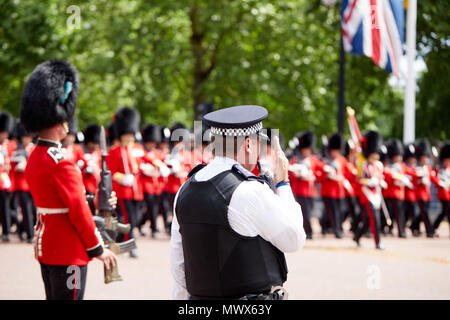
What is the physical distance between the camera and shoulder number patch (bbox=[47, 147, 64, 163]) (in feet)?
13.3

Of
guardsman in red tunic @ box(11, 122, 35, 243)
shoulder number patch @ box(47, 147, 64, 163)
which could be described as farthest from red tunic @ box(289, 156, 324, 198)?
shoulder number patch @ box(47, 147, 64, 163)

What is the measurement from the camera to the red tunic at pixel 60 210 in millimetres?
4000

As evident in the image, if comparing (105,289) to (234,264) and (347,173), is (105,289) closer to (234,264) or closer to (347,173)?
(234,264)

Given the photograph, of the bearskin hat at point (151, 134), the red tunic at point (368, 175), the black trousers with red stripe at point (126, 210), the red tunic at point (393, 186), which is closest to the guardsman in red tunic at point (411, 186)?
the red tunic at point (393, 186)

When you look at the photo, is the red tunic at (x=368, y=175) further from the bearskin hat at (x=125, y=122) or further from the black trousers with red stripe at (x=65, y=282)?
the black trousers with red stripe at (x=65, y=282)

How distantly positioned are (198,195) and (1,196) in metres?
9.27

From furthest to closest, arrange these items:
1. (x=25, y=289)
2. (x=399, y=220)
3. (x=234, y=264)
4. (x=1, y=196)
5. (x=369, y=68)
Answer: (x=369, y=68), (x=399, y=220), (x=1, y=196), (x=25, y=289), (x=234, y=264)

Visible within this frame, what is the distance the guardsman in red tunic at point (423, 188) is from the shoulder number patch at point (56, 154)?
451 inches

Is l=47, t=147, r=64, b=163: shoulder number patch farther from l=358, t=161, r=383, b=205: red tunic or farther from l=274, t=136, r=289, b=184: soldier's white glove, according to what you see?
l=358, t=161, r=383, b=205: red tunic

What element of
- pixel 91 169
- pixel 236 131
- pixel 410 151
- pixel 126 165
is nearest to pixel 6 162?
pixel 91 169

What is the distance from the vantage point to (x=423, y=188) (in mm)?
14930

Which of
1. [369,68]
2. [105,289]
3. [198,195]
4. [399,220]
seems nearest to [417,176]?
[399,220]

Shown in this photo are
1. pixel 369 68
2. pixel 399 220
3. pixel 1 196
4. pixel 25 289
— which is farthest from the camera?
pixel 369 68

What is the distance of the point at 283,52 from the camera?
22.2 m
